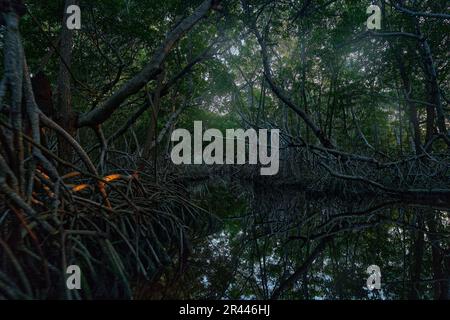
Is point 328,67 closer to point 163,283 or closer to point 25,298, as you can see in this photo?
point 163,283

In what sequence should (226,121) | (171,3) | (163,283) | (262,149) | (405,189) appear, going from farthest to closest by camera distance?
(226,121) → (262,149) → (171,3) → (405,189) → (163,283)

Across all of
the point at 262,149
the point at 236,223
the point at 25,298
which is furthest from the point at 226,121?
the point at 25,298

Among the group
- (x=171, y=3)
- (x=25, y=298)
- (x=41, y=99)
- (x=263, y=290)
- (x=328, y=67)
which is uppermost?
(x=171, y=3)

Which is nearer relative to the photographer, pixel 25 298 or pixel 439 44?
pixel 25 298

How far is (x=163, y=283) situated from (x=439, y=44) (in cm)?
705

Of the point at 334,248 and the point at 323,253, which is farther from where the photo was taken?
the point at 334,248

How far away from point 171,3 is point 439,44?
4.91m

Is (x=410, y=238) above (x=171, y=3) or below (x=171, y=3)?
below

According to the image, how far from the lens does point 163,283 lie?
2246mm

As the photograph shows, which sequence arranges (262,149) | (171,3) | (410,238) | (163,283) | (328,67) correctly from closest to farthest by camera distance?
(163,283) < (410,238) < (171,3) < (328,67) < (262,149)

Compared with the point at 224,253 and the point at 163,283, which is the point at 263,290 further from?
the point at 224,253
